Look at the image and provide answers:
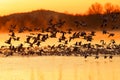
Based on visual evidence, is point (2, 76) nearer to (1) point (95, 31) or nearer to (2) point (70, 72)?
(2) point (70, 72)

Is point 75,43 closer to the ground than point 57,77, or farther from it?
farther from it

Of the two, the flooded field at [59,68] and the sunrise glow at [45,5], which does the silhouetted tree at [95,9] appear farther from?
the flooded field at [59,68]

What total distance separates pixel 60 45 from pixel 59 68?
0.17m

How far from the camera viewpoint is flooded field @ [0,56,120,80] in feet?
10.1

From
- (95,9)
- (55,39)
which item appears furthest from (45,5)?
(95,9)

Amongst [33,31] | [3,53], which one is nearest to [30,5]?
[33,31]

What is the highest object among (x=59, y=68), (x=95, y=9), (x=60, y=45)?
(x=95, y=9)

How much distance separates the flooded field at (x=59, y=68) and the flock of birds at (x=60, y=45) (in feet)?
0.13

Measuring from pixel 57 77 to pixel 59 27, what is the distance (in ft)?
1.20

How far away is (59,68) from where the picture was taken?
3125mm

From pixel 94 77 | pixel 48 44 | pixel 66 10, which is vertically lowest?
pixel 94 77

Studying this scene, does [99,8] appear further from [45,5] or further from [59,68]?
[59,68]

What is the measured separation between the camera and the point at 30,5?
10.3ft

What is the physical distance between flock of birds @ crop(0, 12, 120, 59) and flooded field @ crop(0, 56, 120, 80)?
0.13 feet
